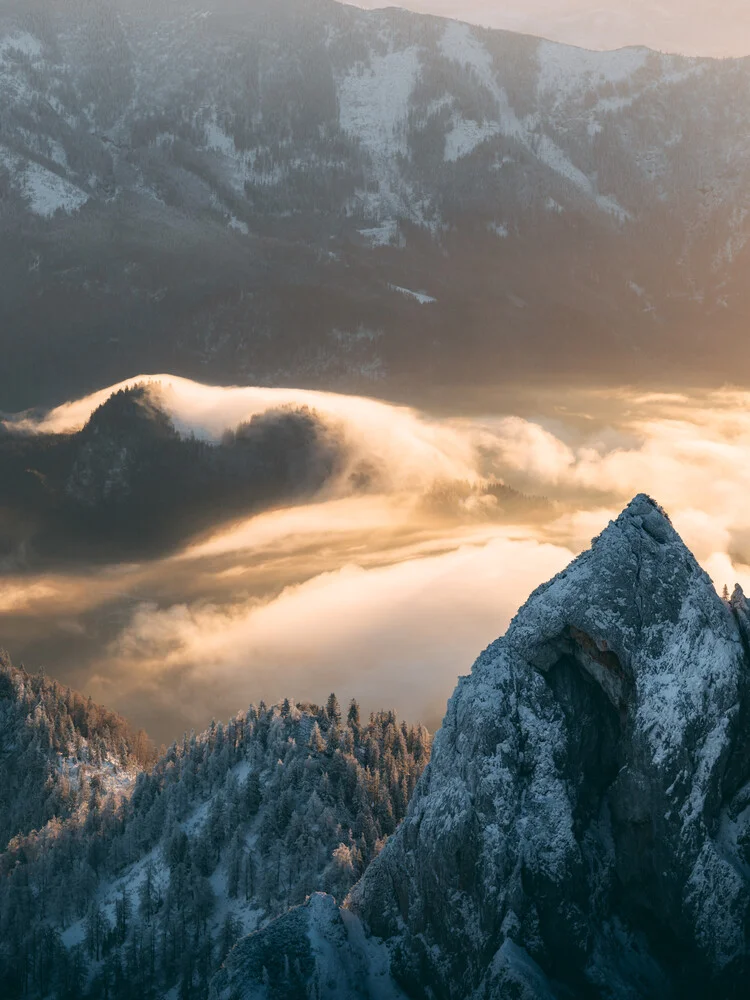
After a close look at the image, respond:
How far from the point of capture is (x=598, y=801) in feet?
537

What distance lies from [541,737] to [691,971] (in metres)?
30.3

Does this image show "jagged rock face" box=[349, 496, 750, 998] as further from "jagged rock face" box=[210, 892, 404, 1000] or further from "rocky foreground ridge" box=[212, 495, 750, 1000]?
"jagged rock face" box=[210, 892, 404, 1000]

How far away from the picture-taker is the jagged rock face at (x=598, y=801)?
6083 inches

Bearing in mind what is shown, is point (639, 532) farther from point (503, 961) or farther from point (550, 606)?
point (503, 961)

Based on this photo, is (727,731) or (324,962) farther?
(324,962)

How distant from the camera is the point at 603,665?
164m

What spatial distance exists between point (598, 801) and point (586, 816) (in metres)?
2.78

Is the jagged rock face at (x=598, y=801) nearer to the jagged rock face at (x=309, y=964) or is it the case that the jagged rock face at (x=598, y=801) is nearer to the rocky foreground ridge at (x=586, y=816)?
the rocky foreground ridge at (x=586, y=816)

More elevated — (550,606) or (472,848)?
(550,606)

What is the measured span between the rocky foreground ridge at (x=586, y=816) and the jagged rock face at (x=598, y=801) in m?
0.20

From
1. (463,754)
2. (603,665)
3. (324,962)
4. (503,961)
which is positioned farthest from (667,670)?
(324,962)

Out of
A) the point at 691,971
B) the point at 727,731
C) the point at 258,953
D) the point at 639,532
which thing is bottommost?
the point at 691,971

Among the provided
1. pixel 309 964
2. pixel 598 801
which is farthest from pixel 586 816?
pixel 309 964

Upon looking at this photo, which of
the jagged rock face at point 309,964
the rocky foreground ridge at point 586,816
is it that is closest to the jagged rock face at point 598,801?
the rocky foreground ridge at point 586,816
